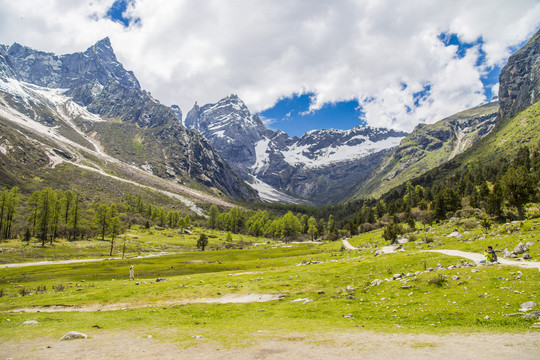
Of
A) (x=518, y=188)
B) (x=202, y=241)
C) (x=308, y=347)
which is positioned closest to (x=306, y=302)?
(x=308, y=347)

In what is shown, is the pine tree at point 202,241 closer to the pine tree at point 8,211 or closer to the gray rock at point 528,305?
the pine tree at point 8,211

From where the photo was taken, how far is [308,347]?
41.2ft

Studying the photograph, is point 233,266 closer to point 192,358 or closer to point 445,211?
point 192,358

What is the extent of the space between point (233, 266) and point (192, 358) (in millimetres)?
48946

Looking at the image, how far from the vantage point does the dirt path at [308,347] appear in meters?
10.4

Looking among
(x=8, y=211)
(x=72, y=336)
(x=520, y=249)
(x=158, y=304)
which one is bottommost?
(x=158, y=304)

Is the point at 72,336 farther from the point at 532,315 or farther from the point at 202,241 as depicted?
the point at 202,241

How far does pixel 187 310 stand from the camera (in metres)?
24.7

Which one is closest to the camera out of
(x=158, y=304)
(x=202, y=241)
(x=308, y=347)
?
(x=308, y=347)

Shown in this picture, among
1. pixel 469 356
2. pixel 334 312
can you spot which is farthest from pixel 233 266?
pixel 469 356

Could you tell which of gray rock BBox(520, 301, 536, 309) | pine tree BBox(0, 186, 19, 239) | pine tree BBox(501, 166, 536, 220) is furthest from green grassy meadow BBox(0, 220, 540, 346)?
pine tree BBox(0, 186, 19, 239)

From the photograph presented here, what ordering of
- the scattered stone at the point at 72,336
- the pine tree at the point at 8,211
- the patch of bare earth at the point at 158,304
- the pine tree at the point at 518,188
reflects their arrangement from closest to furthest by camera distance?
the scattered stone at the point at 72,336 < the patch of bare earth at the point at 158,304 < the pine tree at the point at 518,188 < the pine tree at the point at 8,211

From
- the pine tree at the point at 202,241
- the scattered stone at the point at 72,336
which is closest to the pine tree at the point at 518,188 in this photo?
the scattered stone at the point at 72,336

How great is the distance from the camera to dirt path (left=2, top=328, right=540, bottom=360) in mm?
10445
